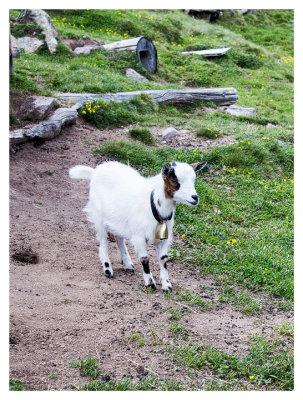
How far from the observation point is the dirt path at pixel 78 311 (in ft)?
12.0

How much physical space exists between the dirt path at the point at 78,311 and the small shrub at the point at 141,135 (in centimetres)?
285

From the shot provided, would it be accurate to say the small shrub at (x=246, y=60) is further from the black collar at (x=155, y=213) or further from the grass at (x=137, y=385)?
the grass at (x=137, y=385)

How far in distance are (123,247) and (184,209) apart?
2.04 meters

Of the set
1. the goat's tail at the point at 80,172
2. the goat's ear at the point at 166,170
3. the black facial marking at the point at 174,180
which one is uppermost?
the goat's ear at the point at 166,170

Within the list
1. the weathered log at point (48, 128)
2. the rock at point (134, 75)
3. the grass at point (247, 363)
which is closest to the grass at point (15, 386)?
the grass at point (247, 363)

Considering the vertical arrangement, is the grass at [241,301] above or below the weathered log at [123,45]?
below

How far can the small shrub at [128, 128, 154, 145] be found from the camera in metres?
9.67

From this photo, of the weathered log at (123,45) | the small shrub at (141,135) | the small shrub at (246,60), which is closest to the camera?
the small shrub at (141,135)

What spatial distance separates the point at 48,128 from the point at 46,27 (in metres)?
6.29

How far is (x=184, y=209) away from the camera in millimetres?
7496

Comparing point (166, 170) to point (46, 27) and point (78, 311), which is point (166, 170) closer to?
point (78, 311)

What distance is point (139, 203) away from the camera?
5164mm

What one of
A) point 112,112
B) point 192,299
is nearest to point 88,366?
point 192,299

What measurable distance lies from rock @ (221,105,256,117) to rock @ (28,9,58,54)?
5380mm
